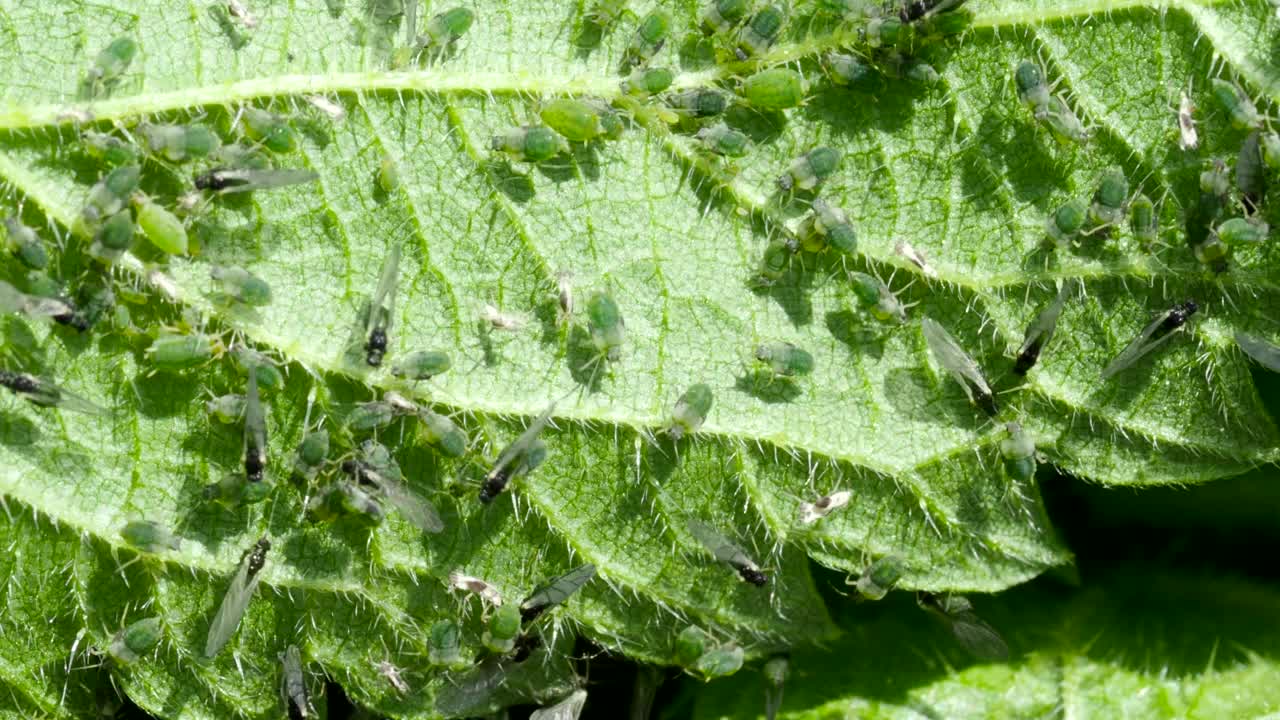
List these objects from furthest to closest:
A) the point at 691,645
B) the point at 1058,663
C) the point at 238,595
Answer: the point at 1058,663, the point at 691,645, the point at 238,595

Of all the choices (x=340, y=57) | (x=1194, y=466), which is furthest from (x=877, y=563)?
(x=340, y=57)

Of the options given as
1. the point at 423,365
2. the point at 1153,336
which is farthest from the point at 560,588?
the point at 1153,336

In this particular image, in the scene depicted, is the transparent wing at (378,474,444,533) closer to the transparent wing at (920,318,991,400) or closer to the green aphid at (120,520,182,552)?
the green aphid at (120,520,182,552)

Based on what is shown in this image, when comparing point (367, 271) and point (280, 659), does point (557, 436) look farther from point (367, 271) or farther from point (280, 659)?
point (280, 659)

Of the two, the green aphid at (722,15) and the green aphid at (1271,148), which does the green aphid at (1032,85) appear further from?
the green aphid at (722,15)

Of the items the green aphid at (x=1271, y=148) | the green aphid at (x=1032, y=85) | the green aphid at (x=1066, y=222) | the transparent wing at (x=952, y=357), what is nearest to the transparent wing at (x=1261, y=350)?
the green aphid at (x=1271, y=148)

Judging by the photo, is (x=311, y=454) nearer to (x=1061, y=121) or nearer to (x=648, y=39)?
(x=648, y=39)
